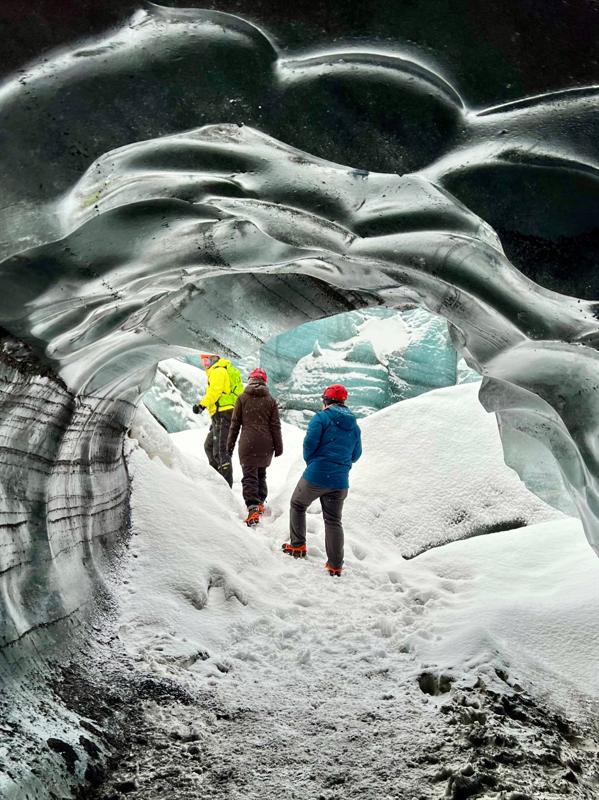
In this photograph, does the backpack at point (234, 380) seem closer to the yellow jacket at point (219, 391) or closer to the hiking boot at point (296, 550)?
the yellow jacket at point (219, 391)

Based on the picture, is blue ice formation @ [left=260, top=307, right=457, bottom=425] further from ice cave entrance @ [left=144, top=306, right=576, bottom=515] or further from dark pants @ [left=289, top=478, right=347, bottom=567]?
dark pants @ [left=289, top=478, right=347, bottom=567]

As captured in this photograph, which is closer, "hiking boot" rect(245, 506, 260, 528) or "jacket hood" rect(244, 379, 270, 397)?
"hiking boot" rect(245, 506, 260, 528)

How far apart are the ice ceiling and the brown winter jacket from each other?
3.75m

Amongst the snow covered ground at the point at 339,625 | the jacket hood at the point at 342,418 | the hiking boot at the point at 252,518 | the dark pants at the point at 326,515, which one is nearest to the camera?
the snow covered ground at the point at 339,625

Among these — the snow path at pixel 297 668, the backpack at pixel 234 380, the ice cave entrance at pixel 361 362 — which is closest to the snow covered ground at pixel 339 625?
the snow path at pixel 297 668

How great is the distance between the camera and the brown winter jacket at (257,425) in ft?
23.4

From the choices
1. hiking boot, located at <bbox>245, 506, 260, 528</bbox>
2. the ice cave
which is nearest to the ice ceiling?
the ice cave

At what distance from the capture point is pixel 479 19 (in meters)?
1.94

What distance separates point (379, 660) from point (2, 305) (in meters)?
2.66

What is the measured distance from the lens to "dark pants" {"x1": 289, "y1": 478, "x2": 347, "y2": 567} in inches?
233

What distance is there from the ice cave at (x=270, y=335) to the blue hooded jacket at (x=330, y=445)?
0.71 meters

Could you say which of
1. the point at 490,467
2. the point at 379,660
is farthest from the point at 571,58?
the point at 490,467

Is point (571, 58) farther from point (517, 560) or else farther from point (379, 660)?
point (517, 560)

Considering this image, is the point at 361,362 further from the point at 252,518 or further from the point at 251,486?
the point at 252,518
